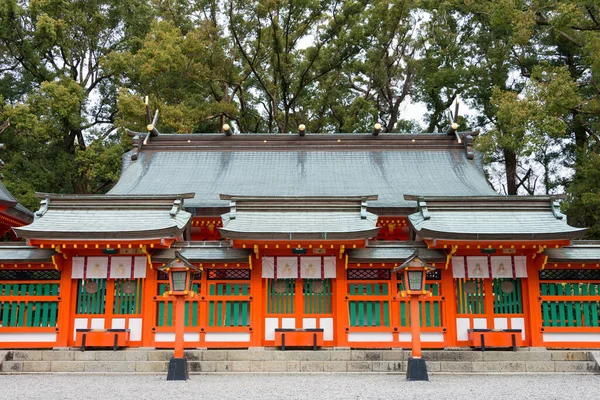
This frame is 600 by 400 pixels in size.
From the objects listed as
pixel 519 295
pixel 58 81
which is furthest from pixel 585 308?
pixel 58 81

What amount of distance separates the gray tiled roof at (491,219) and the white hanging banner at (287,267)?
9.00 ft

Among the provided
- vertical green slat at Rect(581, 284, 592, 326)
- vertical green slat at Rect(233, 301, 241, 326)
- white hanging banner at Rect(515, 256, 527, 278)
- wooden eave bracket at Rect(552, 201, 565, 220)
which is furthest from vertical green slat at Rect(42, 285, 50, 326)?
vertical green slat at Rect(581, 284, 592, 326)

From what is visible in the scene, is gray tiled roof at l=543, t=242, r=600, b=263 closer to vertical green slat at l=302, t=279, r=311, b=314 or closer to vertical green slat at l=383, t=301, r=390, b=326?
vertical green slat at l=383, t=301, r=390, b=326

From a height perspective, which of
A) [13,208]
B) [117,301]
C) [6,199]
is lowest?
[117,301]

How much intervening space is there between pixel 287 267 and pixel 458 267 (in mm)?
3732

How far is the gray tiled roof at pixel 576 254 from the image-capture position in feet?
37.3

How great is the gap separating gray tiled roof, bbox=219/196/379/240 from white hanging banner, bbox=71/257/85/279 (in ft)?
10.4

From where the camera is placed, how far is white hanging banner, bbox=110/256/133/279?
37.9 feet

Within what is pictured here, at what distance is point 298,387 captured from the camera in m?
8.36

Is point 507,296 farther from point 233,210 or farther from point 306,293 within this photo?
point 233,210

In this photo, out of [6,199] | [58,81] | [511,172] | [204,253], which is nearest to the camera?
[204,253]

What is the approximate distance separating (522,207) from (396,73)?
18.9m

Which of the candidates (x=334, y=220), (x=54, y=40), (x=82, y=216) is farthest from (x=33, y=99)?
(x=334, y=220)

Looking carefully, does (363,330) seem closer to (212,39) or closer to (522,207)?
(522,207)
